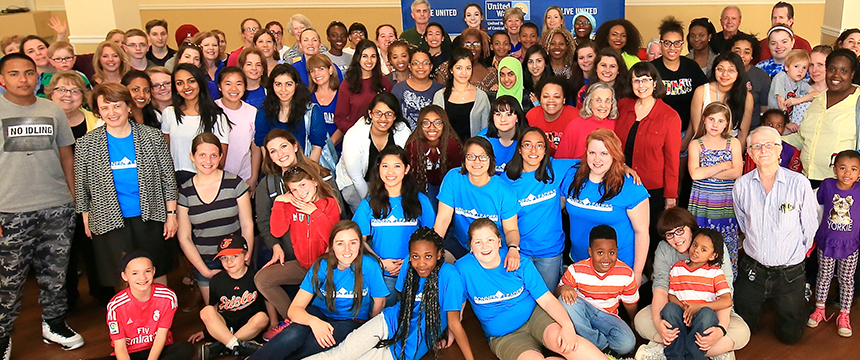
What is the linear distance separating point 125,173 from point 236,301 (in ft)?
3.09

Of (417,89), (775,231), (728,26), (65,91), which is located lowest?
(775,231)

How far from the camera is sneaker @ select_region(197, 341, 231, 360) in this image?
3.53m

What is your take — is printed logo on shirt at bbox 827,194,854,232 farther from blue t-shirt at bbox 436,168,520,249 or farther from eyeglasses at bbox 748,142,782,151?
blue t-shirt at bbox 436,168,520,249

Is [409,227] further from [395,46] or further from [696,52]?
[696,52]

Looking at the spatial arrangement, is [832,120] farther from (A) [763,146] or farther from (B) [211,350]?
(B) [211,350]

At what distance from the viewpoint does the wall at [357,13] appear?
8.04 metres

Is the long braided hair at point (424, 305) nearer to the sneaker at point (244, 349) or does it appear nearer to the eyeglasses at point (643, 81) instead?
the sneaker at point (244, 349)

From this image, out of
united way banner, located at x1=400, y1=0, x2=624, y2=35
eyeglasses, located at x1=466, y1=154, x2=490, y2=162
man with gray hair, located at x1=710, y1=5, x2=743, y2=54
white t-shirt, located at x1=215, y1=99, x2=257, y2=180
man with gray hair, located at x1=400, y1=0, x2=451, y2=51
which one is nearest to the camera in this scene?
eyeglasses, located at x1=466, y1=154, x2=490, y2=162

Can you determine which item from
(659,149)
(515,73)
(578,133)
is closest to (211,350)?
(578,133)

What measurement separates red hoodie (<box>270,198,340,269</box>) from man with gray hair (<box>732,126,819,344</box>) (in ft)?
7.29

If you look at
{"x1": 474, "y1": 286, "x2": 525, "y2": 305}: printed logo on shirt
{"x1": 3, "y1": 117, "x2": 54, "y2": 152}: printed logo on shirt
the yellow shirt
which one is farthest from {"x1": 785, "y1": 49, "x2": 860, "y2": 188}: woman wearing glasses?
{"x1": 3, "y1": 117, "x2": 54, "y2": 152}: printed logo on shirt

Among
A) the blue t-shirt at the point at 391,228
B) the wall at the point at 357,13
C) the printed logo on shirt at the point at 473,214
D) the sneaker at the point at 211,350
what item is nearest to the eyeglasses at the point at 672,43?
the printed logo on shirt at the point at 473,214

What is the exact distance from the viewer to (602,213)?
3.57 metres

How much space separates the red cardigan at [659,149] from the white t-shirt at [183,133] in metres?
2.53
